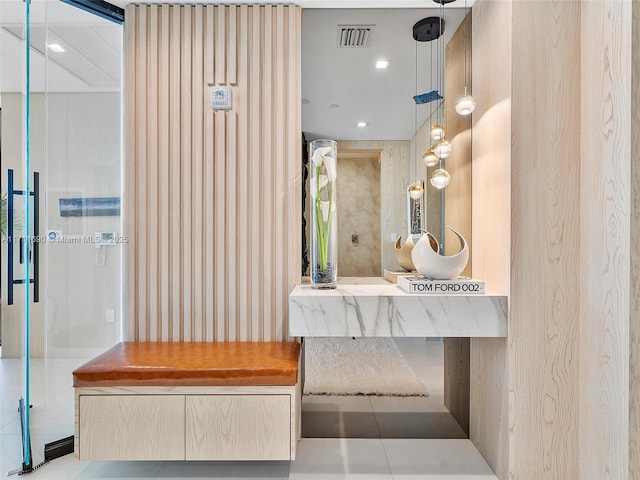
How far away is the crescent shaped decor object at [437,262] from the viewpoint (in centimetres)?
206

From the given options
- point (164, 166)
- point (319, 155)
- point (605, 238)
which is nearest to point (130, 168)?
point (164, 166)

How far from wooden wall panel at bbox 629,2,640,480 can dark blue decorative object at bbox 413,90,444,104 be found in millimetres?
1043

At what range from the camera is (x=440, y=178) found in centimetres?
236

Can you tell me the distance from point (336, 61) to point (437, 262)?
1358 mm

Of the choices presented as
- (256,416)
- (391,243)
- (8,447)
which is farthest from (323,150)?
(8,447)

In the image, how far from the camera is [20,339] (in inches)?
83.3

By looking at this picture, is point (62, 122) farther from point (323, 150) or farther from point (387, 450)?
point (387, 450)

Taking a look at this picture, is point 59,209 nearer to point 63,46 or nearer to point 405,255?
point 63,46

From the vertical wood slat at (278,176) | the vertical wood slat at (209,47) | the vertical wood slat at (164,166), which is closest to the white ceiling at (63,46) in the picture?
the vertical wood slat at (164,166)

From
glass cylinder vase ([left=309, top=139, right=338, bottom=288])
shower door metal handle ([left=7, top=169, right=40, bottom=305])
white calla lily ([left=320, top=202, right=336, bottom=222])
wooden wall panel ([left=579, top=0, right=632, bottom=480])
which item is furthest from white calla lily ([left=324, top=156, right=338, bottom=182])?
shower door metal handle ([left=7, top=169, right=40, bottom=305])

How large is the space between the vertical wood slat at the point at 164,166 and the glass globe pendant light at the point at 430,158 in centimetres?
151

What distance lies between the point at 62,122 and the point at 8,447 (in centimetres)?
181

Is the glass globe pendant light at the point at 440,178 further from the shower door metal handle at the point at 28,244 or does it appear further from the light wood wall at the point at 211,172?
the shower door metal handle at the point at 28,244

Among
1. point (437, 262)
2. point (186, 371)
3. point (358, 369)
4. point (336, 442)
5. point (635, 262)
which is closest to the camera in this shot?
point (635, 262)
